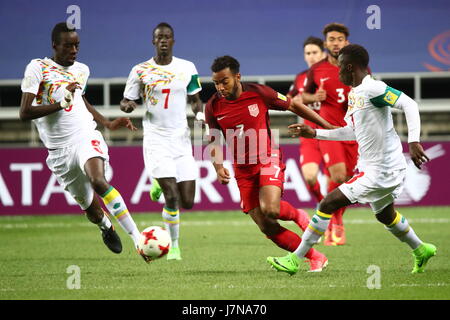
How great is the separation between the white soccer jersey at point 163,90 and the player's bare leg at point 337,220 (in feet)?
6.72

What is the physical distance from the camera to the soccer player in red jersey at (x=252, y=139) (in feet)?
24.2

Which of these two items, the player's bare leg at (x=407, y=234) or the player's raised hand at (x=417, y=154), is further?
the player's bare leg at (x=407, y=234)

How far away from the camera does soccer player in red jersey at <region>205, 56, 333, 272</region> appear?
24.2 feet

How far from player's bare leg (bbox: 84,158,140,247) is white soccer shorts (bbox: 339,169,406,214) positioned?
2.07 metres

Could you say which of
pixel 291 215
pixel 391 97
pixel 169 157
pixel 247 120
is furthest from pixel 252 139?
pixel 169 157

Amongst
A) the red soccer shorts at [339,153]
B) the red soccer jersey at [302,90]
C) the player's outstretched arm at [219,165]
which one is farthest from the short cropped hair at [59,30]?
the red soccer jersey at [302,90]

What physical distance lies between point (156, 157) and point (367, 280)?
335 cm

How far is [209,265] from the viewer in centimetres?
812

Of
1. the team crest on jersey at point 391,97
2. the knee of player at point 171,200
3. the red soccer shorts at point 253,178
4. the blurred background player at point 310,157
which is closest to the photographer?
the team crest on jersey at point 391,97

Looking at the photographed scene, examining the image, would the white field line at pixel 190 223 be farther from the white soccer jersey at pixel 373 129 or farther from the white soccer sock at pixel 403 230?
the white soccer jersey at pixel 373 129

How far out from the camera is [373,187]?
22.9 ft

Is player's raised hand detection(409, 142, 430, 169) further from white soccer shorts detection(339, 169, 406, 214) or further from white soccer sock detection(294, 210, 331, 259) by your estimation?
white soccer sock detection(294, 210, 331, 259)

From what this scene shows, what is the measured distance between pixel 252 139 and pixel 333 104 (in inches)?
124

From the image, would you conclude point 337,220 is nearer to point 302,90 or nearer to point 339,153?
point 339,153
